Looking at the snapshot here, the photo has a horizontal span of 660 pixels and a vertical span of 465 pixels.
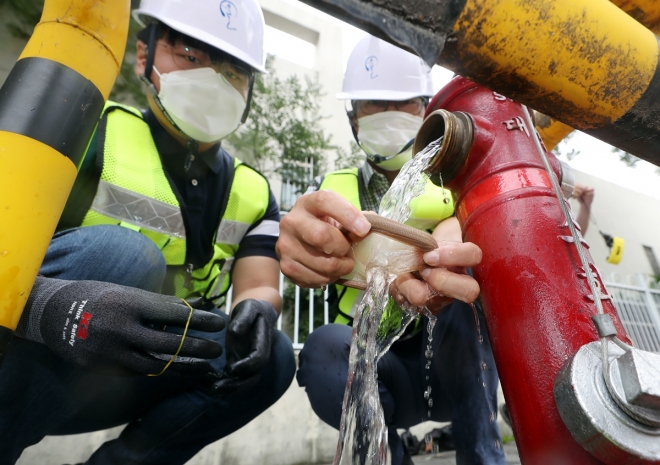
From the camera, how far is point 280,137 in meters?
5.73

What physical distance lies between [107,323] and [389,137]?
129 cm

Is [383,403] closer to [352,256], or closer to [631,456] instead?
[352,256]

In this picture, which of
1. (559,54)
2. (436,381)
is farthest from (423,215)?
(559,54)

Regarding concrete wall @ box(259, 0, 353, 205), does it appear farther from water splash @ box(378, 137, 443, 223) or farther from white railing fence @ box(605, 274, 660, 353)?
water splash @ box(378, 137, 443, 223)

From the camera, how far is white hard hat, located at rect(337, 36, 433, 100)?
1.79 m

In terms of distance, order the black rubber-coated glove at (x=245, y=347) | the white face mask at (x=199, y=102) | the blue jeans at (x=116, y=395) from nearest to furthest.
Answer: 1. the blue jeans at (x=116, y=395)
2. the black rubber-coated glove at (x=245, y=347)
3. the white face mask at (x=199, y=102)

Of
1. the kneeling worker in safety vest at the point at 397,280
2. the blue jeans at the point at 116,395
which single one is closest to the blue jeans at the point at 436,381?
the kneeling worker in safety vest at the point at 397,280

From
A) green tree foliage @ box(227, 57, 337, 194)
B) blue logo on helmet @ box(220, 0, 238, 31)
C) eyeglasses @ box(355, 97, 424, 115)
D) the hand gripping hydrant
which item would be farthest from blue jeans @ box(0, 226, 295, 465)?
green tree foliage @ box(227, 57, 337, 194)

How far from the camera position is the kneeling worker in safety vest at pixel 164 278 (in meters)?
0.79

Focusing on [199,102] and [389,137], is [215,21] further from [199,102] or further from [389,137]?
[389,137]

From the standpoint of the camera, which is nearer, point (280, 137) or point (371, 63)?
point (371, 63)

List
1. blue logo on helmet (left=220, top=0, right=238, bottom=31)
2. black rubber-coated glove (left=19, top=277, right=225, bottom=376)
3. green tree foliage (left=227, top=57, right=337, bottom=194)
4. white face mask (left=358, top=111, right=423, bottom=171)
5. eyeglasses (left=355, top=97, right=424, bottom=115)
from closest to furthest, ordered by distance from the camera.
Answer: black rubber-coated glove (left=19, top=277, right=225, bottom=376)
blue logo on helmet (left=220, top=0, right=238, bottom=31)
white face mask (left=358, top=111, right=423, bottom=171)
eyeglasses (left=355, top=97, right=424, bottom=115)
green tree foliage (left=227, top=57, right=337, bottom=194)

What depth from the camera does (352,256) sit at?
2.56 ft

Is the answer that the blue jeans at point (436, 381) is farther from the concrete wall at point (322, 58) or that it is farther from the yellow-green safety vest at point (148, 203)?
the concrete wall at point (322, 58)
